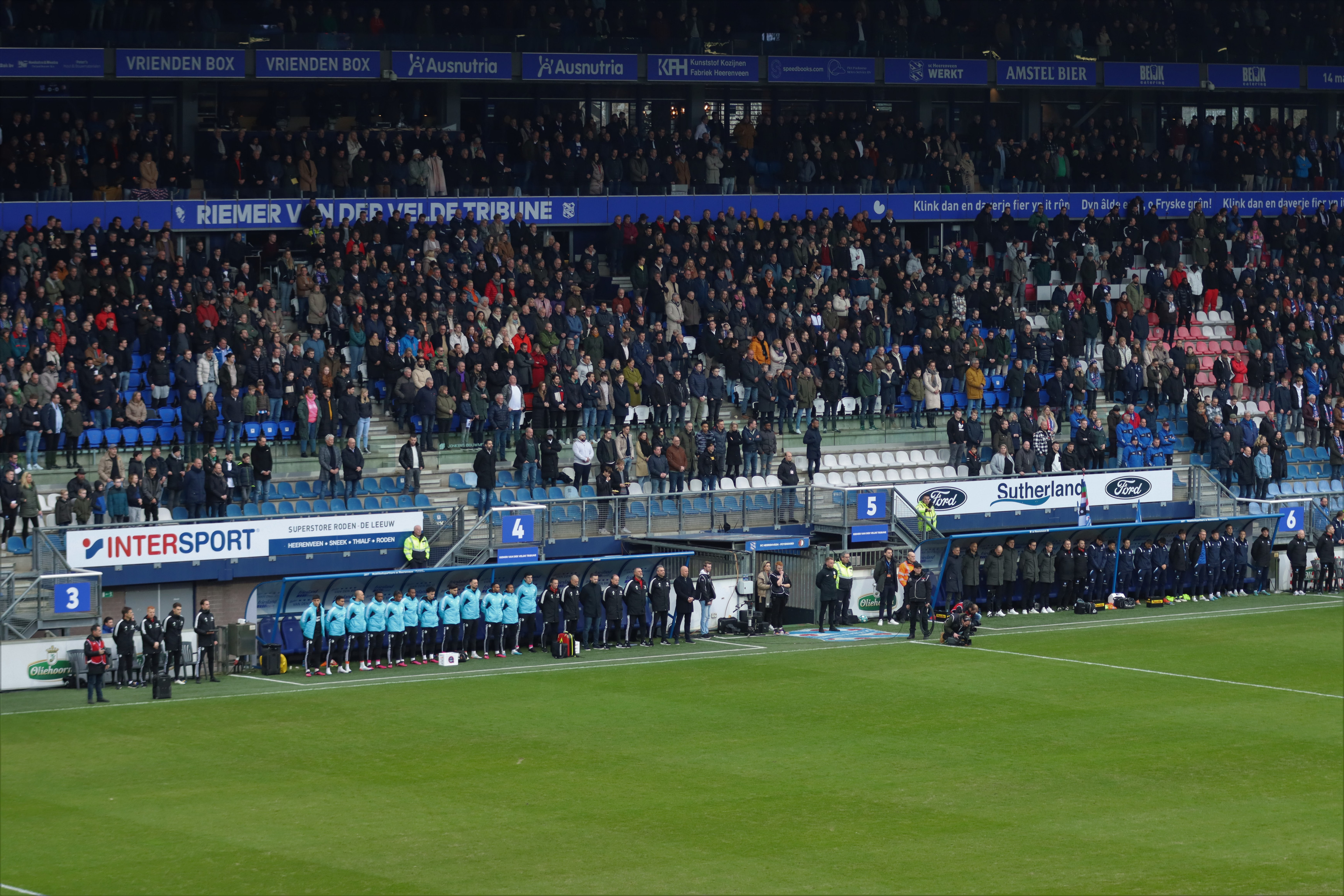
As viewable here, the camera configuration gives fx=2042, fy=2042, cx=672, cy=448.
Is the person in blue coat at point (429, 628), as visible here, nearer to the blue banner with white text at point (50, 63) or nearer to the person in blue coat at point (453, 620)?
the person in blue coat at point (453, 620)

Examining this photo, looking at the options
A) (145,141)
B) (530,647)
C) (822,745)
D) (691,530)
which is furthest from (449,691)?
(145,141)

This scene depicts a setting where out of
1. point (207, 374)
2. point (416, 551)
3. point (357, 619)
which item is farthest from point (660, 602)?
point (207, 374)

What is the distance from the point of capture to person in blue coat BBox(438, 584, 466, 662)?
111ft

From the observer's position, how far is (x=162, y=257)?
40812 millimetres

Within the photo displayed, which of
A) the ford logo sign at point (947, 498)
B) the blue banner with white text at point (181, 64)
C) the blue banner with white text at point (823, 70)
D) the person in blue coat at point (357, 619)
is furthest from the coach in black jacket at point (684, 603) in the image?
the blue banner with white text at point (823, 70)

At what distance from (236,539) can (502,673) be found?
5.49 metres

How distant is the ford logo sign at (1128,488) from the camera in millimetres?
43094

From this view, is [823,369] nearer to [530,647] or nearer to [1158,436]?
[1158,436]

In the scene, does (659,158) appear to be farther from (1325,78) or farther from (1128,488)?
(1325,78)

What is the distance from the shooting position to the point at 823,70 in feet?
181

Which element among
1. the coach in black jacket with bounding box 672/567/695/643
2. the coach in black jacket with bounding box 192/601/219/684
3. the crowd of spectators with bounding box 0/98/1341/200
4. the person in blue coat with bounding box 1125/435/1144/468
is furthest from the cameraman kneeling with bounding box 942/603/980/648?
the crowd of spectators with bounding box 0/98/1341/200

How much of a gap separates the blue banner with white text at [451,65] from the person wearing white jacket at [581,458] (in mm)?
13397

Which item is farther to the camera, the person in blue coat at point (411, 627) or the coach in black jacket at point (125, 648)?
the person in blue coat at point (411, 627)

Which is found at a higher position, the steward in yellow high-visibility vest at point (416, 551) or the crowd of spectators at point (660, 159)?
the crowd of spectators at point (660, 159)
